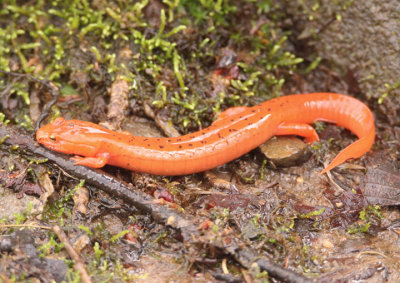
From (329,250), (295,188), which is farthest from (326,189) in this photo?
(329,250)

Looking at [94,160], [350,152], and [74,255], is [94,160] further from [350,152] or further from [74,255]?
[350,152]

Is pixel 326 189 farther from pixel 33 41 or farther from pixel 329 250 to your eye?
pixel 33 41

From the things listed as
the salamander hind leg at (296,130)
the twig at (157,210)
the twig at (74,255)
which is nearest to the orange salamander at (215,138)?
the salamander hind leg at (296,130)

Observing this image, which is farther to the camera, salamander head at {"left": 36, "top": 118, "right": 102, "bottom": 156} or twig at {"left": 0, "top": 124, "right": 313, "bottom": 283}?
salamander head at {"left": 36, "top": 118, "right": 102, "bottom": 156}

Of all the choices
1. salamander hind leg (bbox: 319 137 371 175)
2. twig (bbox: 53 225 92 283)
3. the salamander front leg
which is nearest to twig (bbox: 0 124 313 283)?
the salamander front leg

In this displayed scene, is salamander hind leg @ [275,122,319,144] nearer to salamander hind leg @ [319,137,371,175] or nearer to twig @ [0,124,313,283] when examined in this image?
salamander hind leg @ [319,137,371,175]

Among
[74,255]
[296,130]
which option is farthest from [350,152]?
[74,255]
